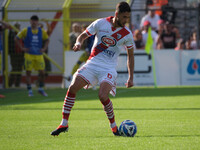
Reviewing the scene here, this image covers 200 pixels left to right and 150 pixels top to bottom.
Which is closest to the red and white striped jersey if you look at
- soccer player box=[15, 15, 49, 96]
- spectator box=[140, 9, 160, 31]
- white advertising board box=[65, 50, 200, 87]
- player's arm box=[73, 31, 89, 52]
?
player's arm box=[73, 31, 89, 52]

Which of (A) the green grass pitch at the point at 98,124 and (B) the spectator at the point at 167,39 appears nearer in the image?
(A) the green grass pitch at the point at 98,124

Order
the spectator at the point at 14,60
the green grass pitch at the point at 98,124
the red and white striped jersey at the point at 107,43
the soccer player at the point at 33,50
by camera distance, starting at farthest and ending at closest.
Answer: the spectator at the point at 14,60 < the soccer player at the point at 33,50 < the red and white striped jersey at the point at 107,43 < the green grass pitch at the point at 98,124

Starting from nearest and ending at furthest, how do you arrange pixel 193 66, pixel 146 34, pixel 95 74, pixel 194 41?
pixel 95 74, pixel 193 66, pixel 146 34, pixel 194 41

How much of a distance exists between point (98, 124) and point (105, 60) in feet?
5.26

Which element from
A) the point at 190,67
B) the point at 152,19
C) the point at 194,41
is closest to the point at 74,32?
the point at 152,19

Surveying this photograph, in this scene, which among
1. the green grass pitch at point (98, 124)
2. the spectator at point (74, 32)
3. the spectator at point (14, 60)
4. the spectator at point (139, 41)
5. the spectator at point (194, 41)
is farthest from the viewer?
the spectator at point (194, 41)

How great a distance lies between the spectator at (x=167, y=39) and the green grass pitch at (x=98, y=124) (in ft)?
19.7

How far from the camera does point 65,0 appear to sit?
65.7 feet

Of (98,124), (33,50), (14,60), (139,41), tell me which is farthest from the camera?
(139,41)

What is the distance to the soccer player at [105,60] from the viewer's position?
7.50 metres

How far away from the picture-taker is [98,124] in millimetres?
8859

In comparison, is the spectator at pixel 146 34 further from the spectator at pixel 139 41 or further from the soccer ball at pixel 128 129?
the soccer ball at pixel 128 129

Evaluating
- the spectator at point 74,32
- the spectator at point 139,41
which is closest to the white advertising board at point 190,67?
the spectator at point 139,41

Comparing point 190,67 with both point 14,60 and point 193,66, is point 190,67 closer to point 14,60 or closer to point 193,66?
point 193,66
